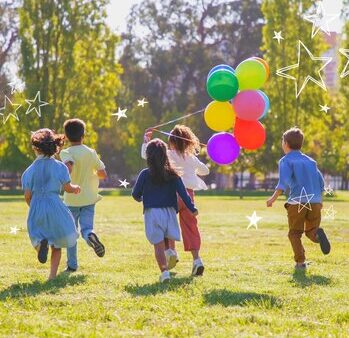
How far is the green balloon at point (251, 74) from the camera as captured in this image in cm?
817

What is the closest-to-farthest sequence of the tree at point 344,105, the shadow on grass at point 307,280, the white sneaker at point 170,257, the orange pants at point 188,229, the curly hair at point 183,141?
the shadow on grass at point 307,280 < the white sneaker at point 170,257 < the orange pants at point 188,229 < the curly hair at point 183,141 < the tree at point 344,105

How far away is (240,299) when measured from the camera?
5.69m

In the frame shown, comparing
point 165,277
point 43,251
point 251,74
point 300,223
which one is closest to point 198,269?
point 165,277

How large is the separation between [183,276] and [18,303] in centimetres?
206

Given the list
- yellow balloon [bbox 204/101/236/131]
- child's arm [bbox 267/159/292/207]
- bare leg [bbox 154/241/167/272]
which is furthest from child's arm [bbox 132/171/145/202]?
yellow balloon [bbox 204/101/236/131]

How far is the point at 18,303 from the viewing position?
5.54 metres

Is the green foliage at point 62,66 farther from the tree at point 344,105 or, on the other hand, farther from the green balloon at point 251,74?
the green balloon at point 251,74

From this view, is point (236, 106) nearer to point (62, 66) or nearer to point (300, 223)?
point (300, 223)

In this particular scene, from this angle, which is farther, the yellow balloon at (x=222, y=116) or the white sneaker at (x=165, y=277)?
the yellow balloon at (x=222, y=116)

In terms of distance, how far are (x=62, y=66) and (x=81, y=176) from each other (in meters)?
28.4

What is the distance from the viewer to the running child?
686cm

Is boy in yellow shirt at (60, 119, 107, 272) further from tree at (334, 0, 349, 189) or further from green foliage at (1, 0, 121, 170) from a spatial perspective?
green foliage at (1, 0, 121, 170)

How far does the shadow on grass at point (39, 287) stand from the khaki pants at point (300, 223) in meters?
2.31

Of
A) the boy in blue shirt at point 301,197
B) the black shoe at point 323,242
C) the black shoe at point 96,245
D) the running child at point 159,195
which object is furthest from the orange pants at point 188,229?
the black shoe at point 323,242
